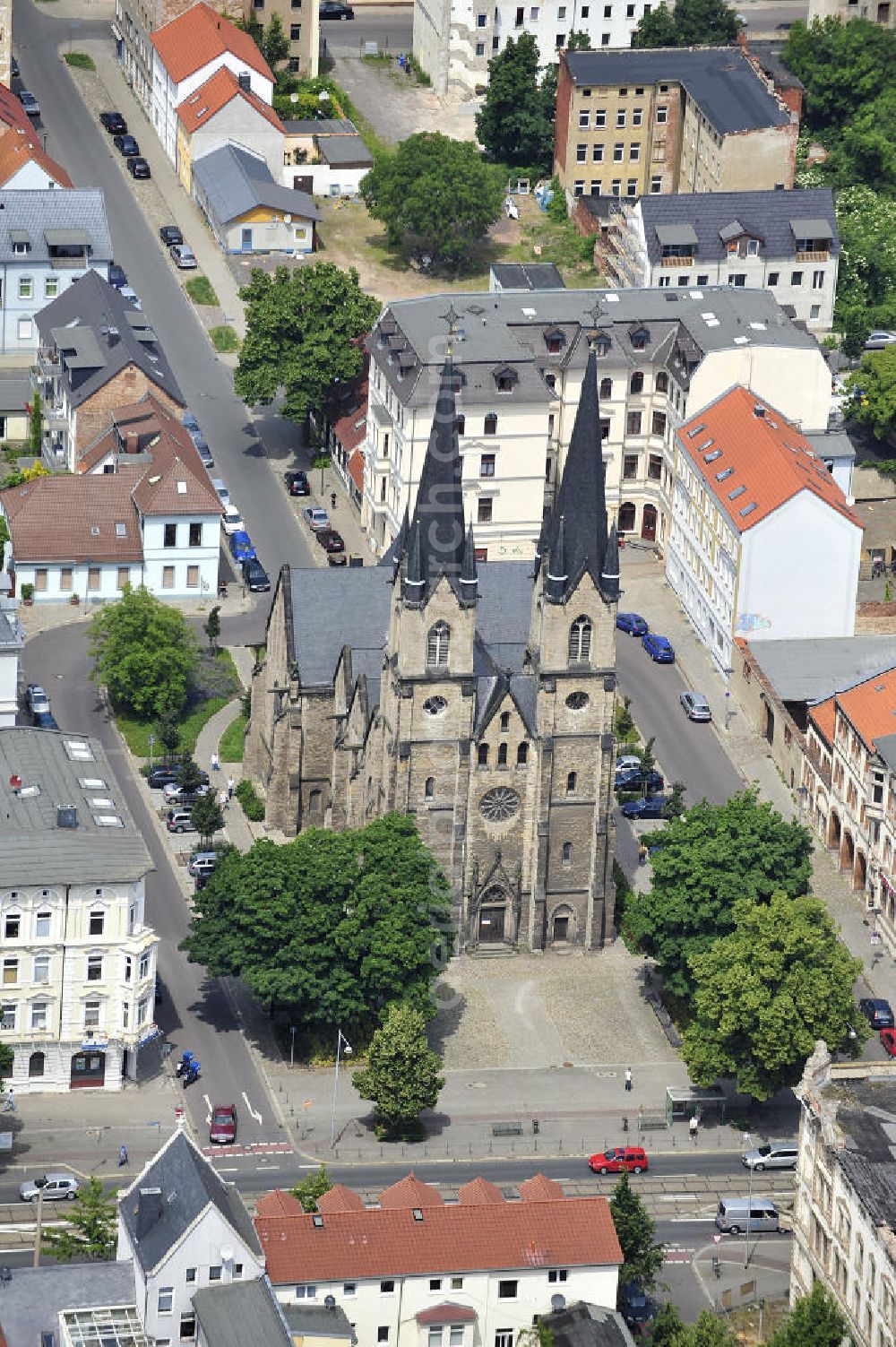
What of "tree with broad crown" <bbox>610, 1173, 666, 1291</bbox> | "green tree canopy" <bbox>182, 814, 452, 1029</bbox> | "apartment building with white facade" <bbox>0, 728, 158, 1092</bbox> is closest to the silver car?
"apartment building with white facade" <bbox>0, 728, 158, 1092</bbox>

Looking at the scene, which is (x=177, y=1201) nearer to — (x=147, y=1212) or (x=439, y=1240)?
(x=147, y=1212)

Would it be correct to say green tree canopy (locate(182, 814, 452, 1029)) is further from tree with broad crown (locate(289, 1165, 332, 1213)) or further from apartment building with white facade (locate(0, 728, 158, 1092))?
tree with broad crown (locate(289, 1165, 332, 1213))

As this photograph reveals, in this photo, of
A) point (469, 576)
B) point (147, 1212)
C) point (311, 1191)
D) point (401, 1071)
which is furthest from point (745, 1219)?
point (469, 576)

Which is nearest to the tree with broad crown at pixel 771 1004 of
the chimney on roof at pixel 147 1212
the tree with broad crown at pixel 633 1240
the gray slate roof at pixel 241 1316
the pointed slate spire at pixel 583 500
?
the tree with broad crown at pixel 633 1240

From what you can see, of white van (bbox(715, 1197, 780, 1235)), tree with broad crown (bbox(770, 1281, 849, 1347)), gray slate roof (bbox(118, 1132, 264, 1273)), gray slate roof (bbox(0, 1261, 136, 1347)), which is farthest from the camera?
white van (bbox(715, 1197, 780, 1235))

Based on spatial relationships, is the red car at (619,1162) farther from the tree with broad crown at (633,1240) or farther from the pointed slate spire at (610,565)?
the pointed slate spire at (610,565)
